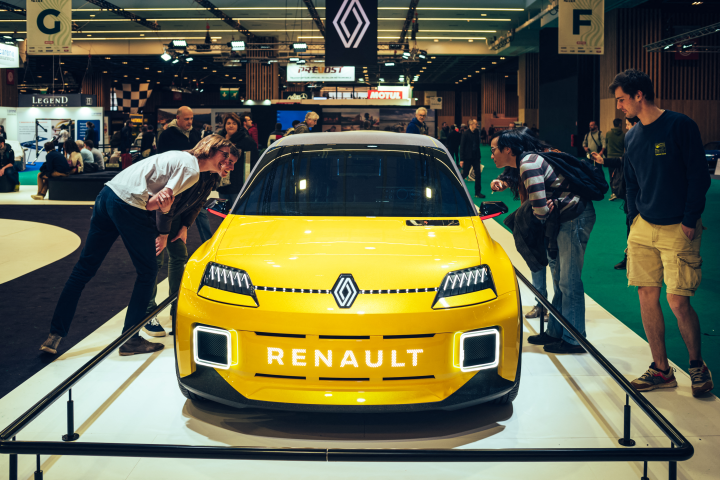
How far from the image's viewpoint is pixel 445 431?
9.09 feet

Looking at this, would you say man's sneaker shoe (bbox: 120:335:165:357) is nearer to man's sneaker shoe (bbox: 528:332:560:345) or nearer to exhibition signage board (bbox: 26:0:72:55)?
man's sneaker shoe (bbox: 528:332:560:345)

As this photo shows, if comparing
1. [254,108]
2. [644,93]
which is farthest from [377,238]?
[254,108]

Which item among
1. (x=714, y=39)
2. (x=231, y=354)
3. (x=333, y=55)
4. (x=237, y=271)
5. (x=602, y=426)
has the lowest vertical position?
(x=602, y=426)

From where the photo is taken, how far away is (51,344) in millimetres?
3844

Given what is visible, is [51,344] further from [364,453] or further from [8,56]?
[8,56]

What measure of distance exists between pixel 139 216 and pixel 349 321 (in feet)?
6.16

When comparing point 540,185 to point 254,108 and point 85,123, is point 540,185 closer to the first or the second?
point 254,108

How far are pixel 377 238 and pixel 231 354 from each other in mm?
840

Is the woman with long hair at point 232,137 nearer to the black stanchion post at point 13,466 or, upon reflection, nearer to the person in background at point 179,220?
the person in background at point 179,220

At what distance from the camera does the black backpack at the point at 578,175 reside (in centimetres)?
370

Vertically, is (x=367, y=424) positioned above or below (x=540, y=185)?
below

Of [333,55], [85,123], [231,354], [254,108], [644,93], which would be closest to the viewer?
[231,354]

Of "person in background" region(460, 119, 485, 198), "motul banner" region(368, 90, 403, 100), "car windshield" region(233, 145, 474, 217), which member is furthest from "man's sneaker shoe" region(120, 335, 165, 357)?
"motul banner" region(368, 90, 403, 100)

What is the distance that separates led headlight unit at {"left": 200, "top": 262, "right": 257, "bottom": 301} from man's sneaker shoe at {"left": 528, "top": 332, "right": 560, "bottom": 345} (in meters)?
2.25
